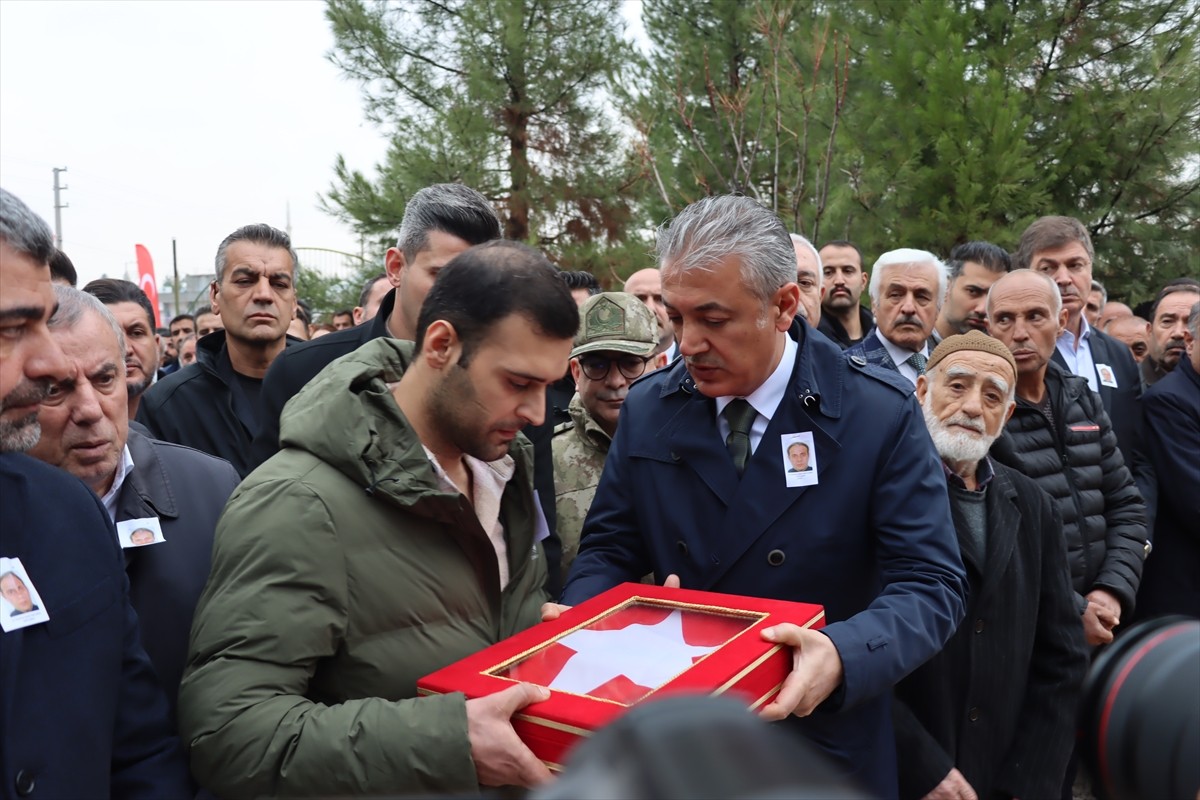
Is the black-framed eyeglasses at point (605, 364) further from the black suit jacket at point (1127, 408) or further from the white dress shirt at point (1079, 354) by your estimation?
the white dress shirt at point (1079, 354)

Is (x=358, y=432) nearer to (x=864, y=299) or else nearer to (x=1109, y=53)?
(x=864, y=299)

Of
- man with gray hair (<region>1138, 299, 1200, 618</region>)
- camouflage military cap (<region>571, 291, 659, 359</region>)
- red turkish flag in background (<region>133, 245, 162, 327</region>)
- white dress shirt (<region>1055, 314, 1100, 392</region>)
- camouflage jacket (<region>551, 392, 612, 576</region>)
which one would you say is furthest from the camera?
red turkish flag in background (<region>133, 245, 162, 327</region>)

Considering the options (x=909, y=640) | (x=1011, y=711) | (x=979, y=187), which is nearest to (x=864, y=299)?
(x=979, y=187)

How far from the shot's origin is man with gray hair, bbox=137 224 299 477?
4.35m

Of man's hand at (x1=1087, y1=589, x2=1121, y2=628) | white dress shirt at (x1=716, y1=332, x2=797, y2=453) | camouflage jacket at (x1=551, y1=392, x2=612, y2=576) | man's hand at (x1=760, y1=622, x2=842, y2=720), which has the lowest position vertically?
man's hand at (x1=1087, y1=589, x2=1121, y2=628)

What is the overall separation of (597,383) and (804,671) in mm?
2094

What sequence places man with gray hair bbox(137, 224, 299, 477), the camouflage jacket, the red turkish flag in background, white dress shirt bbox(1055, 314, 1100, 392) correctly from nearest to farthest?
the camouflage jacket < man with gray hair bbox(137, 224, 299, 477) < white dress shirt bbox(1055, 314, 1100, 392) < the red turkish flag in background

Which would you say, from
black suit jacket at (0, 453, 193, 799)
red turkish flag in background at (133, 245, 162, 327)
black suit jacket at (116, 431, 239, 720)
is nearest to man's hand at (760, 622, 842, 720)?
black suit jacket at (0, 453, 193, 799)

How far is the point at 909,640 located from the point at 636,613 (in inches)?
25.5

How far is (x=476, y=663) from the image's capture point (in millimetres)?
2002

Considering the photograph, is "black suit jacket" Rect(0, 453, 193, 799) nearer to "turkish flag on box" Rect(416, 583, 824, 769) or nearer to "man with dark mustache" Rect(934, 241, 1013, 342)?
"turkish flag on box" Rect(416, 583, 824, 769)

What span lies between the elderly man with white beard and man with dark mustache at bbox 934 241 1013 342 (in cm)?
251

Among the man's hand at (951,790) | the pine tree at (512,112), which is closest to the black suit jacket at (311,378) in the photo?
the man's hand at (951,790)

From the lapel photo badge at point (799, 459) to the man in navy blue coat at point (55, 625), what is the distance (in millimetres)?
1570
